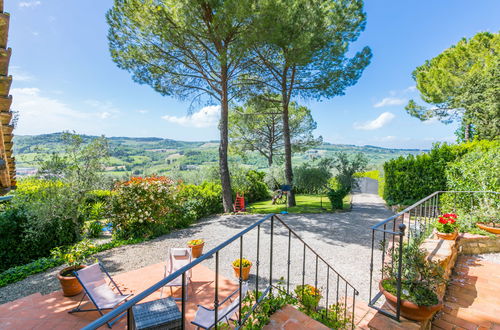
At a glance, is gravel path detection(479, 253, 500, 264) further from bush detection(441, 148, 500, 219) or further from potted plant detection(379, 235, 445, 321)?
potted plant detection(379, 235, 445, 321)

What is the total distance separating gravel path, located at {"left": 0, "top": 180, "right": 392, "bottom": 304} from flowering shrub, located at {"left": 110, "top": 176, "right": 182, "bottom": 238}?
631 millimetres

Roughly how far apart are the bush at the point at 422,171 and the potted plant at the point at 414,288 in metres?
8.15

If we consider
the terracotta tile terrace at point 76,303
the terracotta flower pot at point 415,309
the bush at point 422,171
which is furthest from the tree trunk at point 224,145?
the terracotta flower pot at point 415,309

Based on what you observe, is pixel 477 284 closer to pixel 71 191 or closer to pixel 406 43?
pixel 71 191

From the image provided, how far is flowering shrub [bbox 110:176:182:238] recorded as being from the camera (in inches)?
280

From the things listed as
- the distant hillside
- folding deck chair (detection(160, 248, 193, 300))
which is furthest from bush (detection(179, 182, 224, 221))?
folding deck chair (detection(160, 248, 193, 300))

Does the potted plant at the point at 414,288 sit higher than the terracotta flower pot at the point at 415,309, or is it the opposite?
the potted plant at the point at 414,288

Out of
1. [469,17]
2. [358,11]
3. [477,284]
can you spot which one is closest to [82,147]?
[477,284]

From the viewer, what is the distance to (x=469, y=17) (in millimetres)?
9336

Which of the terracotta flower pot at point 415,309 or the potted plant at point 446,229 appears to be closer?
the terracotta flower pot at point 415,309

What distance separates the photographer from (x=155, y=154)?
4244 centimetres

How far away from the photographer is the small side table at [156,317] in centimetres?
228

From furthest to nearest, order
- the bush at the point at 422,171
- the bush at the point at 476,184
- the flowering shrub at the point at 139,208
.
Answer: the bush at the point at 422,171 < the flowering shrub at the point at 139,208 < the bush at the point at 476,184

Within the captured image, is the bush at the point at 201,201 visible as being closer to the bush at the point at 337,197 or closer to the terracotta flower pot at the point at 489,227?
the bush at the point at 337,197
